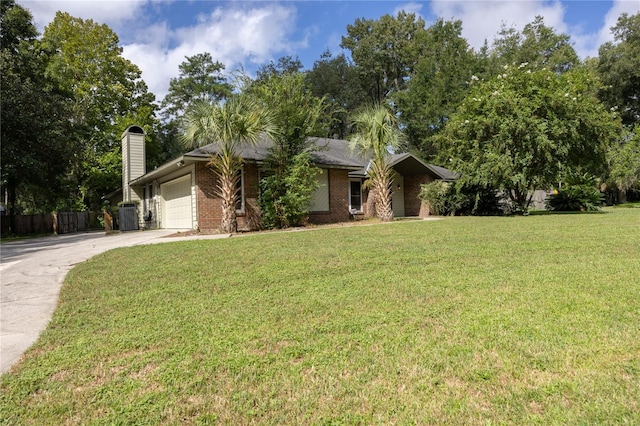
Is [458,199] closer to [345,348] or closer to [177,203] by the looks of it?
[177,203]

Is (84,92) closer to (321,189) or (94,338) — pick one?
(321,189)

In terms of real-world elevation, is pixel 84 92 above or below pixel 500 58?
below

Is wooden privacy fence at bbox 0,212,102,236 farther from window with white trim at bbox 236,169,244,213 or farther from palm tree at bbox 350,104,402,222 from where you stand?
palm tree at bbox 350,104,402,222

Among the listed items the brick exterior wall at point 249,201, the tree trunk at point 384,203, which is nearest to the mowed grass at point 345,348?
the brick exterior wall at point 249,201

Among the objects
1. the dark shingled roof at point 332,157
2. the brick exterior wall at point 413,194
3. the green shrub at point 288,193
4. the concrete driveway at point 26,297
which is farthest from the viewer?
the brick exterior wall at point 413,194

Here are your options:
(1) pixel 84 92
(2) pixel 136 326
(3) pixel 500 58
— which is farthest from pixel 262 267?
(3) pixel 500 58

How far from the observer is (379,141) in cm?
1506

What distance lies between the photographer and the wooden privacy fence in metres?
19.7

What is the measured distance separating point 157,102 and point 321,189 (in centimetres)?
2262

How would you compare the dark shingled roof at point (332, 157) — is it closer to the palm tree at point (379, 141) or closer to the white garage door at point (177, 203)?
the palm tree at point (379, 141)

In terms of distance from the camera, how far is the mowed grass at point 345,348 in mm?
2049

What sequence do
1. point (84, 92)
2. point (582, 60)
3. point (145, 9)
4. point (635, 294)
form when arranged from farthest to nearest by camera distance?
point (582, 60)
point (84, 92)
point (145, 9)
point (635, 294)

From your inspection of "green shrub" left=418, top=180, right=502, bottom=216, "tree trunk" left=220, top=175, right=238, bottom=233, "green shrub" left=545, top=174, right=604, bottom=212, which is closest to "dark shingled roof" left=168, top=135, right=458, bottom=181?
"tree trunk" left=220, top=175, right=238, bottom=233

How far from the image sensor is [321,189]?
15.8 m
